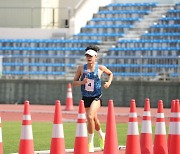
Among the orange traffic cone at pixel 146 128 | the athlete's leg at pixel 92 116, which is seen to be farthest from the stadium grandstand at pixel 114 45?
the orange traffic cone at pixel 146 128

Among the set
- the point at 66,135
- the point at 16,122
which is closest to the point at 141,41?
the point at 16,122

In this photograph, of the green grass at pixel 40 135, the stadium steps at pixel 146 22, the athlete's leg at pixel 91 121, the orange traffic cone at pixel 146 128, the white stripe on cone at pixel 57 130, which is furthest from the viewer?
the stadium steps at pixel 146 22

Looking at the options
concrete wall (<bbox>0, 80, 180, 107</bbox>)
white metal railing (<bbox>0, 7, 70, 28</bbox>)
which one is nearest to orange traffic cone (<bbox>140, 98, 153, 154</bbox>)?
concrete wall (<bbox>0, 80, 180, 107</bbox>)

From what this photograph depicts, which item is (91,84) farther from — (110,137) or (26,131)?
(26,131)

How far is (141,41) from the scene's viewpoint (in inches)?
1527

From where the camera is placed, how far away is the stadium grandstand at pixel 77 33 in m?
34.5

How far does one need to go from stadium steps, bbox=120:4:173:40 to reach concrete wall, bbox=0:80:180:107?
25.4 ft

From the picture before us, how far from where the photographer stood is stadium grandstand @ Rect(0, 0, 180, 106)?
1359 inches

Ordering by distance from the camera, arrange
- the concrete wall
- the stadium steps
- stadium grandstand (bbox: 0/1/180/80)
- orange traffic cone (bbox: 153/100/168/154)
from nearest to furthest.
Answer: orange traffic cone (bbox: 153/100/168/154)
the concrete wall
stadium grandstand (bbox: 0/1/180/80)
the stadium steps

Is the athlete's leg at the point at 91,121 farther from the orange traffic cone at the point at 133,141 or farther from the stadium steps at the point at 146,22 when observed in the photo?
the stadium steps at the point at 146,22

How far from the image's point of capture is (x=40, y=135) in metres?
19.4

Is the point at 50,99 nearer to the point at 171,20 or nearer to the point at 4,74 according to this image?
the point at 4,74

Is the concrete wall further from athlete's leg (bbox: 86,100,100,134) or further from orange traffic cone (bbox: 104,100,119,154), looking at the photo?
orange traffic cone (bbox: 104,100,119,154)

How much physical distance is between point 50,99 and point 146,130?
19509mm
